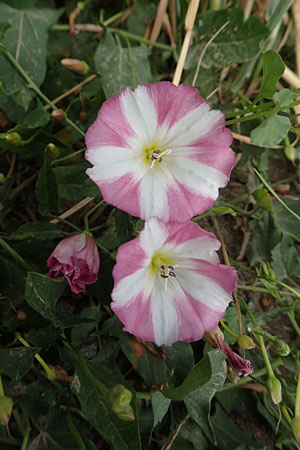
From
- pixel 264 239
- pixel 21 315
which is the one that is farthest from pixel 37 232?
pixel 264 239

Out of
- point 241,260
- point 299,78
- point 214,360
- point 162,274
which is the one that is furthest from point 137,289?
point 299,78

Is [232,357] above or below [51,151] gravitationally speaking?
below

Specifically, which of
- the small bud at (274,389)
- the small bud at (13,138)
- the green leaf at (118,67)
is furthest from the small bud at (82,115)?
the small bud at (274,389)

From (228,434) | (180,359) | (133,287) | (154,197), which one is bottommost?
(228,434)

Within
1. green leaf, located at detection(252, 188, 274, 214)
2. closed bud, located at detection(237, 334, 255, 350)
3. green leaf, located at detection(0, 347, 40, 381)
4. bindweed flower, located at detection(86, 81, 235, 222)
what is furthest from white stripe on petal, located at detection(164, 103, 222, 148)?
green leaf, located at detection(0, 347, 40, 381)

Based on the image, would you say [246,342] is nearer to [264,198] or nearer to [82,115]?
[264,198]

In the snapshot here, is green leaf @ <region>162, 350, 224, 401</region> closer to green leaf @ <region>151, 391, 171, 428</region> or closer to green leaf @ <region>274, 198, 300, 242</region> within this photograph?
green leaf @ <region>151, 391, 171, 428</region>

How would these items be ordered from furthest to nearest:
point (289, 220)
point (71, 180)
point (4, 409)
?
point (289, 220)
point (71, 180)
point (4, 409)
